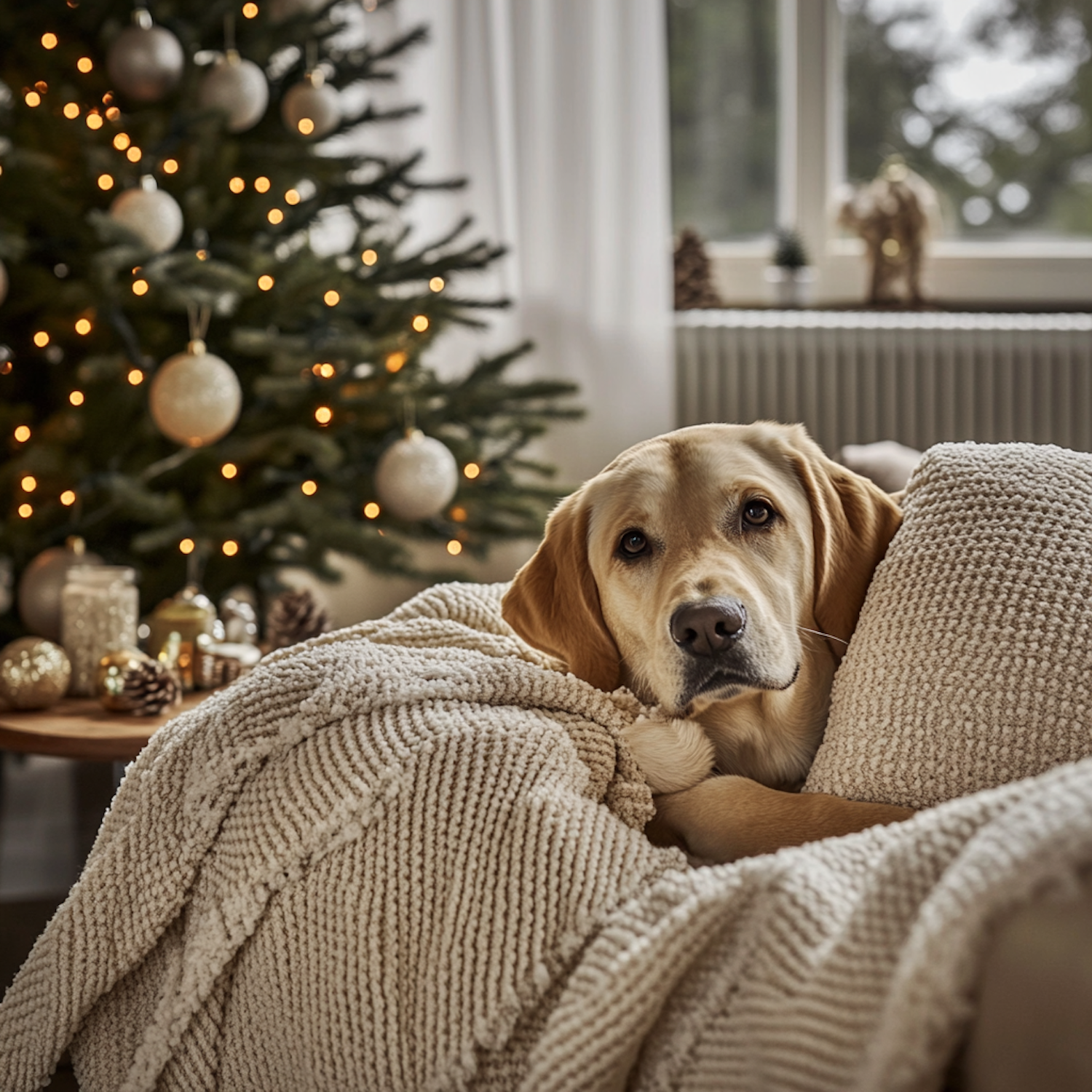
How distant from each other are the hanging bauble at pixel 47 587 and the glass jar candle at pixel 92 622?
0.46 metres

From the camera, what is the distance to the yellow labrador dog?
3.84 ft

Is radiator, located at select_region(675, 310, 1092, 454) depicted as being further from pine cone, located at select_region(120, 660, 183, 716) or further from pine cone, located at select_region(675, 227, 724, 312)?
pine cone, located at select_region(120, 660, 183, 716)

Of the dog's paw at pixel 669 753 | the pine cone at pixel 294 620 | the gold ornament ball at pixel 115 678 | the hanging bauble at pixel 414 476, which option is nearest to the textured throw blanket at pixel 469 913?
the dog's paw at pixel 669 753

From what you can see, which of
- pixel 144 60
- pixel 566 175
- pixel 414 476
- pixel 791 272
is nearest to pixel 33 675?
pixel 414 476

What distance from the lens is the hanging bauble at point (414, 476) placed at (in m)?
Result: 2.90

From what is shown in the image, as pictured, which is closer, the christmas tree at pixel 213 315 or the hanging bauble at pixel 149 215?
the hanging bauble at pixel 149 215

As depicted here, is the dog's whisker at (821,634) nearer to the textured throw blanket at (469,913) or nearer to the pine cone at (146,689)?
the textured throw blanket at (469,913)

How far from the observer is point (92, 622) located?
2.24m

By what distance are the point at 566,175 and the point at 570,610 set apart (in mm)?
2939

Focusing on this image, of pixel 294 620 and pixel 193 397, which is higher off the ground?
pixel 193 397

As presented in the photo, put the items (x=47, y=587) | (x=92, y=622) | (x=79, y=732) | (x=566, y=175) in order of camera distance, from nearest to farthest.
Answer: (x=79, y=732) < (x=92, y=622) < (x=47, y=587) < (x=566, y=175)

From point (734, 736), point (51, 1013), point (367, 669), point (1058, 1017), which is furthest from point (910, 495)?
point (51, 1013)

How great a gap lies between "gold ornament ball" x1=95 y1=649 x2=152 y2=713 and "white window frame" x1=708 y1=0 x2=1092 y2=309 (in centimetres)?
288

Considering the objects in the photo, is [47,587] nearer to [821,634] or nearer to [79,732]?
[79,732]
